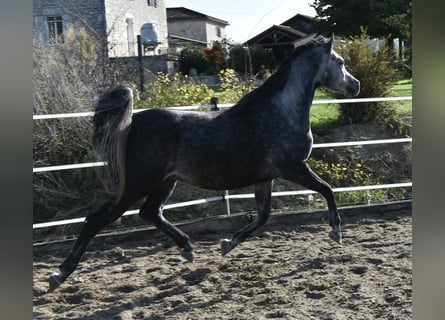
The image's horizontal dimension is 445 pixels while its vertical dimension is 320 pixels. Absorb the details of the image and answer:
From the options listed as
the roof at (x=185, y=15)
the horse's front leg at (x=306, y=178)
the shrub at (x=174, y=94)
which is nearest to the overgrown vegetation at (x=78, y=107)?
the shrub at (x=174, y=94)

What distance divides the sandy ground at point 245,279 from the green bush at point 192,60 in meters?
2.01

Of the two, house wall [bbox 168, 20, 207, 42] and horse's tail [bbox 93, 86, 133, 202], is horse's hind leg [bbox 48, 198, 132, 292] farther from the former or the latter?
house wall [bbox 168, 20, 207, 42]

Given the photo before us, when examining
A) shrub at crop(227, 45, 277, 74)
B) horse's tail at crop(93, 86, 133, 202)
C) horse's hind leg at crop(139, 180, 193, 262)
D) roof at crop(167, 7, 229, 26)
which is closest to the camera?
horse's tail at crop(93, 86, 133, 202)

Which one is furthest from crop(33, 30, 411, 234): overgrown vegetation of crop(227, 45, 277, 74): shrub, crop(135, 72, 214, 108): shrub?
crop(227, 45, 277, 74): shrub

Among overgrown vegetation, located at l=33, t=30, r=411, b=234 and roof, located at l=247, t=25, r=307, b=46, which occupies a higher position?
roof, located at l=247, t=25, r=307, b=46

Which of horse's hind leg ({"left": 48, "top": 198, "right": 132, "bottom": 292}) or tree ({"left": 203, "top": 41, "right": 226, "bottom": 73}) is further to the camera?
tree ({"left": 203, "top": 41, "right": 226, "bottom": 73})

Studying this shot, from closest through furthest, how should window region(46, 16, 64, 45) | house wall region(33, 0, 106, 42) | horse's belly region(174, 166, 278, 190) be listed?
horse's belly region(174, 166, 278, 190)
window region(46, 16, 64, 45)
house wall region(33, 0, 106, 42)

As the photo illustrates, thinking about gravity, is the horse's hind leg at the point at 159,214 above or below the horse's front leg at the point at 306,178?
below

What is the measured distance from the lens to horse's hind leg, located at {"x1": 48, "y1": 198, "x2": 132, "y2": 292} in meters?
3.93

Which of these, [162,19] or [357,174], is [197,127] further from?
[357,174]

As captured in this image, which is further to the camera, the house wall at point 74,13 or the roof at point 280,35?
the house wall at point 74,13

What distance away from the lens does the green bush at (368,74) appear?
300 inches

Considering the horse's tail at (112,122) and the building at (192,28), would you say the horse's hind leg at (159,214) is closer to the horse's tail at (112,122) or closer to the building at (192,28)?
the horse's tail at (112,122)

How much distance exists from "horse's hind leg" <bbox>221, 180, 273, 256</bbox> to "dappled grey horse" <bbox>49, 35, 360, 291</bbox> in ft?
0.64
